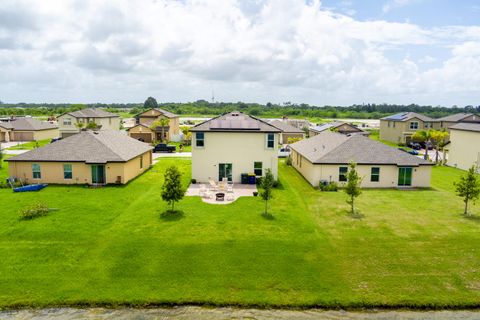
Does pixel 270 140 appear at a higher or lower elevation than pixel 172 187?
higher

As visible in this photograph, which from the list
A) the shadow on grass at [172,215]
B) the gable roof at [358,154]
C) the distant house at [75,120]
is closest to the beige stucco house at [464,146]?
the gable roof at [358,154]

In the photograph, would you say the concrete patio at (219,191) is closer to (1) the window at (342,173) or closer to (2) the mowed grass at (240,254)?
(2) the mowed grass at (240,254)

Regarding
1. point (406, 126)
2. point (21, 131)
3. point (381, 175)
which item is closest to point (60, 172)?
point (381, 175)

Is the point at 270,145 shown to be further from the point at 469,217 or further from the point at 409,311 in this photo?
the point at 409,311

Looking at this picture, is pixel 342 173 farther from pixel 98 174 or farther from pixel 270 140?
pixel 98 174

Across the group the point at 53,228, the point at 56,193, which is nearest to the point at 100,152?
the point at 56,193
